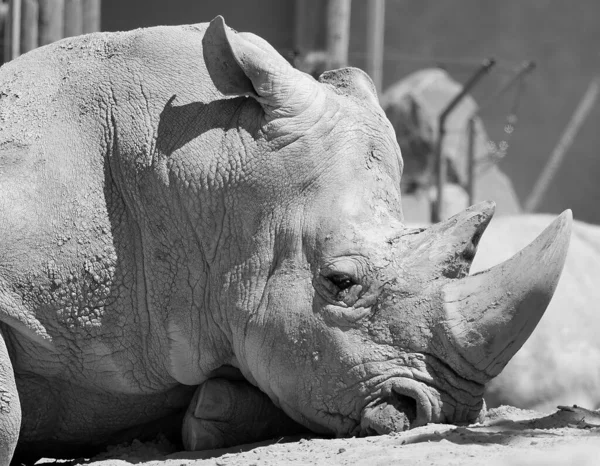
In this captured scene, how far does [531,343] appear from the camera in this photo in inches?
314

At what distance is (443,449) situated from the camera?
4188 millimetres

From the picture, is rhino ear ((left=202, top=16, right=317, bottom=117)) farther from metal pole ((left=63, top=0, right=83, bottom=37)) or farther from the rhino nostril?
metal pole ((left=63, top=0, right=83, bottom=37))

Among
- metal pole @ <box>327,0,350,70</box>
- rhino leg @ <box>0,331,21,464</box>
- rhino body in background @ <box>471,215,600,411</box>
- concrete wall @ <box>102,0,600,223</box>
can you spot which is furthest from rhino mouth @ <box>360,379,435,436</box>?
concrete wall @ <box>102,0,600,223</box>

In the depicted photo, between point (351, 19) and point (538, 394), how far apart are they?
44.9 ft

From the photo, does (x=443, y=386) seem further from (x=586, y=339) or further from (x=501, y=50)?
(x=501, y=50)

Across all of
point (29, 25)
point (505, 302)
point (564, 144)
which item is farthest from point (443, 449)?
point (564, 144)

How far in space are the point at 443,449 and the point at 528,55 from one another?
1780 cm

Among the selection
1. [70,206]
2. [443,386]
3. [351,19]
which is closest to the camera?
[443,386]

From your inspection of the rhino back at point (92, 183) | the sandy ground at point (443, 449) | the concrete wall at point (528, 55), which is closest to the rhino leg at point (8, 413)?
the rhino back at point (92, 183)

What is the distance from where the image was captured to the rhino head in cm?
470

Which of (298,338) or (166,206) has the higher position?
(166,206)

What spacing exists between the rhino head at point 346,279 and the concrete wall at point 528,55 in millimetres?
15236

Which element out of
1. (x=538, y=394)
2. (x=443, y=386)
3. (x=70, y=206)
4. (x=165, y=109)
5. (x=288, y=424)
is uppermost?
(x=165, y=109)

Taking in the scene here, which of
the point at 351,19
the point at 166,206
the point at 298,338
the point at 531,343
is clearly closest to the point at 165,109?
the point at 166,206
